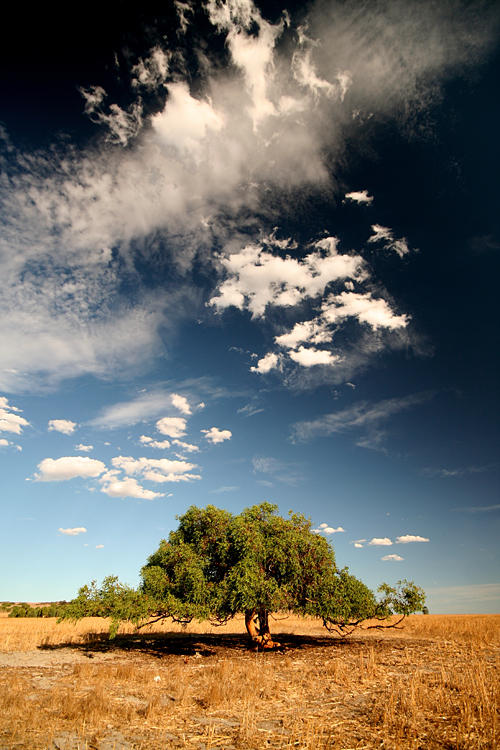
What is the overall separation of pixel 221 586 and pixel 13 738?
→ 1369 cm

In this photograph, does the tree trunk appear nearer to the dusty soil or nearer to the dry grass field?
the dry grass field

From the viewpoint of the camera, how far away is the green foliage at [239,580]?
20078 mm

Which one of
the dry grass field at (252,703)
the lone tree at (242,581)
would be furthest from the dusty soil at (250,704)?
the lone tree at (242,581)

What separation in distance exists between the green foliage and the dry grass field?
2400 millimetres

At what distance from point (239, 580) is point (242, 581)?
6.6 inches

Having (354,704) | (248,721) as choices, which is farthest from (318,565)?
(248,721)

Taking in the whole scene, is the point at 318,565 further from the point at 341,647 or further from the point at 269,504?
the point at 341,647

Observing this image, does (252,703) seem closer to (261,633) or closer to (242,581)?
(242,581)

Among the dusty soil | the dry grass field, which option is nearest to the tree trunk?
the dry grass field

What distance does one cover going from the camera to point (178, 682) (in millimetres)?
14109

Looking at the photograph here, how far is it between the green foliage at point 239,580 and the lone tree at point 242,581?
0.18 ft

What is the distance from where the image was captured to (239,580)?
19781mm

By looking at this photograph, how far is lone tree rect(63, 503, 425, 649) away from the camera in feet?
65.9

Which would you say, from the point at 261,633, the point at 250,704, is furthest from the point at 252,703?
the point at 261,633
